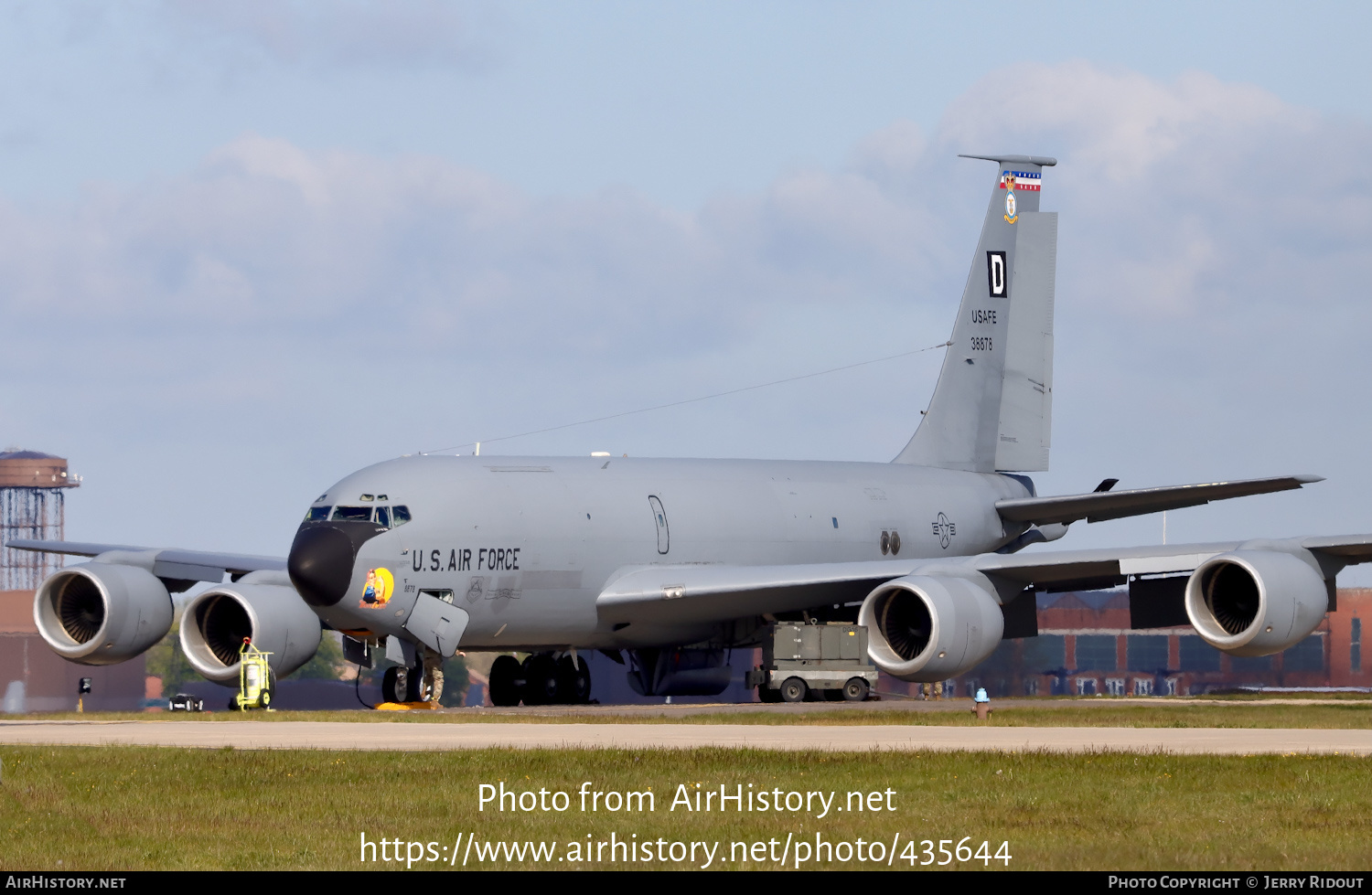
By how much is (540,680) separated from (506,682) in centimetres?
67

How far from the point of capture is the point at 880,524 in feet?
137

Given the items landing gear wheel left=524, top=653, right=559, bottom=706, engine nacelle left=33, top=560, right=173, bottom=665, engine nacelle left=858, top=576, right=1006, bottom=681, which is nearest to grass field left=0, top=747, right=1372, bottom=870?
engine nacelle left=858, top=576, right=1006, bottom=681

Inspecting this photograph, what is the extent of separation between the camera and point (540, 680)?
37.6m

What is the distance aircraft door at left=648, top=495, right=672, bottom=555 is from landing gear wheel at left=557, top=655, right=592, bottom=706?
2.73 metres

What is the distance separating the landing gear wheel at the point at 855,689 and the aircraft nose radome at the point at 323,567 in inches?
354

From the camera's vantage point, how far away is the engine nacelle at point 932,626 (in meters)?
31.5

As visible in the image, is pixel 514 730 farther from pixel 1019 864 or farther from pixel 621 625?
pixel 1019 864

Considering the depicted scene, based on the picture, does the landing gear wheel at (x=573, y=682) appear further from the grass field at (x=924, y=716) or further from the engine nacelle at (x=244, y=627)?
the engine nacelle at (x=244, y=627)

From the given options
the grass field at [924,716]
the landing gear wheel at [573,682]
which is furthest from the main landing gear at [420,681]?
the landing gear wheel at [573,682]

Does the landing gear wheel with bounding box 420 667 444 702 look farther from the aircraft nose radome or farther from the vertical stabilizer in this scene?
the vertical stabilizer

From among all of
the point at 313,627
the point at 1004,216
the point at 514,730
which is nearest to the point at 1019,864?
the point at 514,730

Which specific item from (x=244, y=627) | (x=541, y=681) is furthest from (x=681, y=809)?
(x=541, y=681)

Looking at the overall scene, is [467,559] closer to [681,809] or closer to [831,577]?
[831,577]

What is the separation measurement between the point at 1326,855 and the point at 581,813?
17.4 ft
